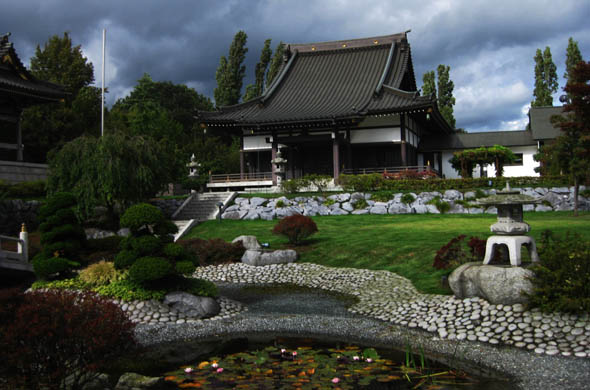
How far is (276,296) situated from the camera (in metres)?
12.3

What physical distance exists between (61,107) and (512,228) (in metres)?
35.4

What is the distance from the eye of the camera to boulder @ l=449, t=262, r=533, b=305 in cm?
869

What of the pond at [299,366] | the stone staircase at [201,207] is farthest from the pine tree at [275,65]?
the pond at [299,366]

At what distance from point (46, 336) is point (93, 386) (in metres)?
1.80

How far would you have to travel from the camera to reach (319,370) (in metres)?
7.01

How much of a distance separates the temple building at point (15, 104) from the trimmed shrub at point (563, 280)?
2433cm

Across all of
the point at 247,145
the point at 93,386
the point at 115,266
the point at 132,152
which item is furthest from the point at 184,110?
the point at 93,386

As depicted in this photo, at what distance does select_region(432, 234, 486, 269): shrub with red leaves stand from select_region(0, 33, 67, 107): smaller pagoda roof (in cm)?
2171

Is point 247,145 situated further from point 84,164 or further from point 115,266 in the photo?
point 115,266

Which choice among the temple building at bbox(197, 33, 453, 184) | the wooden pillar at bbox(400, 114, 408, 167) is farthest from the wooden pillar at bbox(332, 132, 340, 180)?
the wooden pillar at bbox(400, 114, 408, 167)

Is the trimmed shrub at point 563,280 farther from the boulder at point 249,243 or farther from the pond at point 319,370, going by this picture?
the boulder at point 249,243

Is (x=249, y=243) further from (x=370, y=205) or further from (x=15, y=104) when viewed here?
(x=15, y=104)

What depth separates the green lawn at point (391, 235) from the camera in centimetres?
1335

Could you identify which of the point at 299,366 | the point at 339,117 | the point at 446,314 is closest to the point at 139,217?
the point at 299,366
